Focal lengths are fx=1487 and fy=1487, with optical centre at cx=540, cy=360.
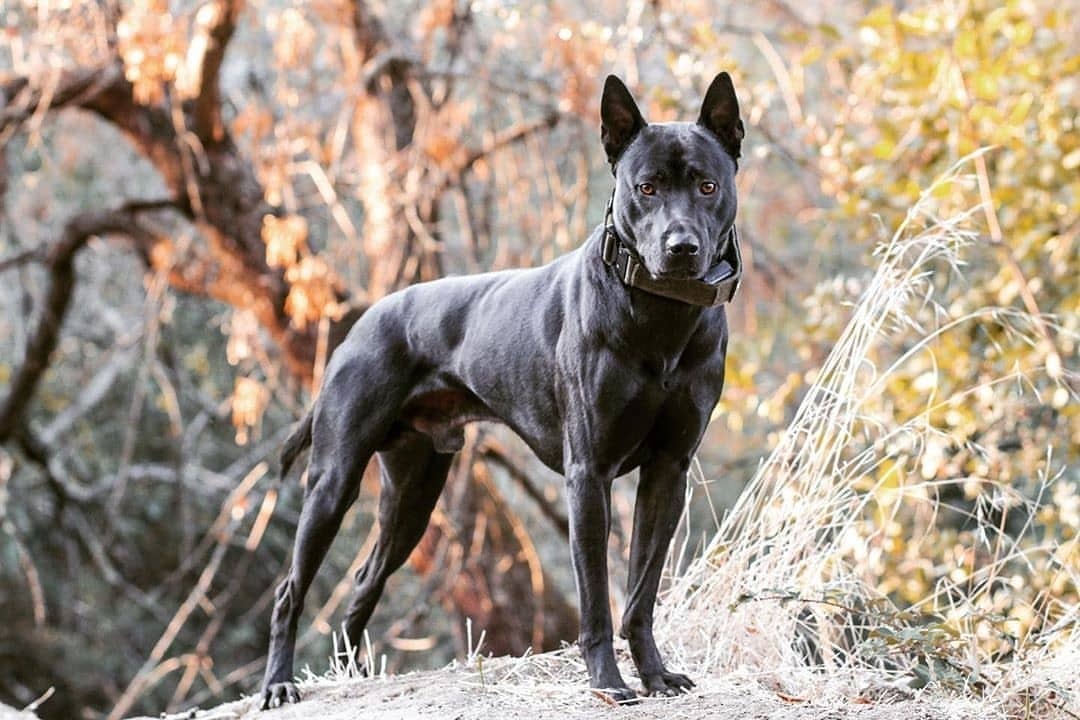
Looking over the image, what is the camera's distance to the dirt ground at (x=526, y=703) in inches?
130

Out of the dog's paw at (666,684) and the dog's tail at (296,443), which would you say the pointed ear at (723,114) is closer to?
the dog's paw at (666,684)

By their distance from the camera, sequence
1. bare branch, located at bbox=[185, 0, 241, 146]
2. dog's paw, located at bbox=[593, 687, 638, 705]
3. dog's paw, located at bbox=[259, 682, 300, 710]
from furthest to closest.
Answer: bare branch, located at bbox=[185, 0, 241, 146] → dog's paw, located at bbox=[259, 682, 300, 710] → dog's paw, located at bbox=[593, 687, 638, 705]

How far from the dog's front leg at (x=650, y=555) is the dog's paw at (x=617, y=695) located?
0.33ft

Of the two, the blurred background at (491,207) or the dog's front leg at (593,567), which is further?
the blurred background at (491,207)

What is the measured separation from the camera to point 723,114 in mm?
3543

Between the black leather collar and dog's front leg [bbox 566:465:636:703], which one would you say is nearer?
the black leather collar

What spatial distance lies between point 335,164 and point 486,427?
146 centimetres

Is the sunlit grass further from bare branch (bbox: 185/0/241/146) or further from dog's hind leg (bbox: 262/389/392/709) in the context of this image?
bare branch (bbox: 185/0/241/146)

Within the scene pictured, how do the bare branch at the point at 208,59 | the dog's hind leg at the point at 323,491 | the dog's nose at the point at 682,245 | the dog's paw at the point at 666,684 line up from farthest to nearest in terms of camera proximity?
the bare branch at the point at 208,59 < the dog's hind leg at the point at 323,491 < the dog's paw at the point at 666,684 < the dog's nose at the point at 682,245

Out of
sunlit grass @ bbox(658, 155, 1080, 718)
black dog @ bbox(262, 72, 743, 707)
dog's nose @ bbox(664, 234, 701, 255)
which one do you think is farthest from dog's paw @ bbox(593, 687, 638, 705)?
dog's nose @ bbox(664, 234, 701, 255)

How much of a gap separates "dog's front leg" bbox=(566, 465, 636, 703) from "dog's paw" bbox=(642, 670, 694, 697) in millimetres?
67

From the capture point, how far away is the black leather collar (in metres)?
3.38

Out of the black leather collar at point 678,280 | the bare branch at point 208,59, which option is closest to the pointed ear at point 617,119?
the black leather collar at point 678,280

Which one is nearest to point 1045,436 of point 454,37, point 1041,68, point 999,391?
point 999,391
